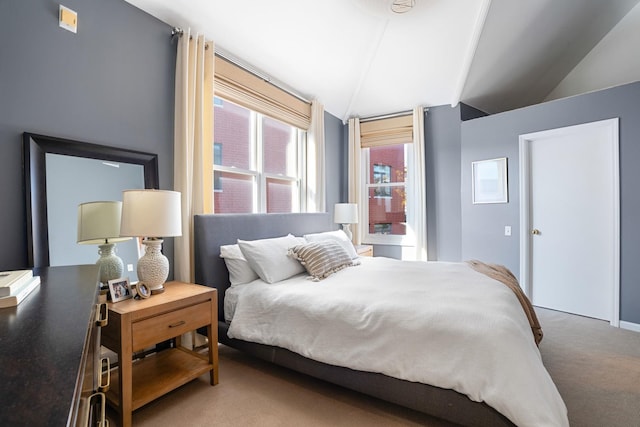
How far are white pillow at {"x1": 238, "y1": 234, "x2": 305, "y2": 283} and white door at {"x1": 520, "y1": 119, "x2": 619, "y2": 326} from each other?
116 inches

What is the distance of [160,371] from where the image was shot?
6.30ft

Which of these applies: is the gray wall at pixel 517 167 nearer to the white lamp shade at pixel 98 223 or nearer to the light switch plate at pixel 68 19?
the white lamp shade at pixel 98 223

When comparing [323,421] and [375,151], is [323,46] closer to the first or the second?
[375,151]

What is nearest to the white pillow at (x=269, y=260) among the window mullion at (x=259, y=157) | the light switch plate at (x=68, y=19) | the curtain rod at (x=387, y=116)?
the window mullion at (x=259, y=157)

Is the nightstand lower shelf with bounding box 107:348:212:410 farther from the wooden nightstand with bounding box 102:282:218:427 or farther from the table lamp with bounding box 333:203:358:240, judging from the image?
the table lamp with bounding box 333:203:358:240

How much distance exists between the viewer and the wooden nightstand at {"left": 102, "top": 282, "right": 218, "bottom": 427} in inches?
61.2

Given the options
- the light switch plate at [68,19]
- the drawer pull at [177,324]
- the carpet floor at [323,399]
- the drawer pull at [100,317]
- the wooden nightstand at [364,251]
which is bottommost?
the carpet floor at [323,399]

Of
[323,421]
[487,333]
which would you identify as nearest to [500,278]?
[487,333]

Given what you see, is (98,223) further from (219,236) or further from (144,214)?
(219,236)

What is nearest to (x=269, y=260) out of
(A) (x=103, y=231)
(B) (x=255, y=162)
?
(A) (x=103, y=231)

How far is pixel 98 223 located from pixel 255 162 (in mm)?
1874

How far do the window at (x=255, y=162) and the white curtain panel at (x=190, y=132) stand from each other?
0.44 meters

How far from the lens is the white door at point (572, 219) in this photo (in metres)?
3.08

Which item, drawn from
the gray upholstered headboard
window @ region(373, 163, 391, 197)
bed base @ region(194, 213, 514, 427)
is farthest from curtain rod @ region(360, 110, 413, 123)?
the gray upholstered headboard
